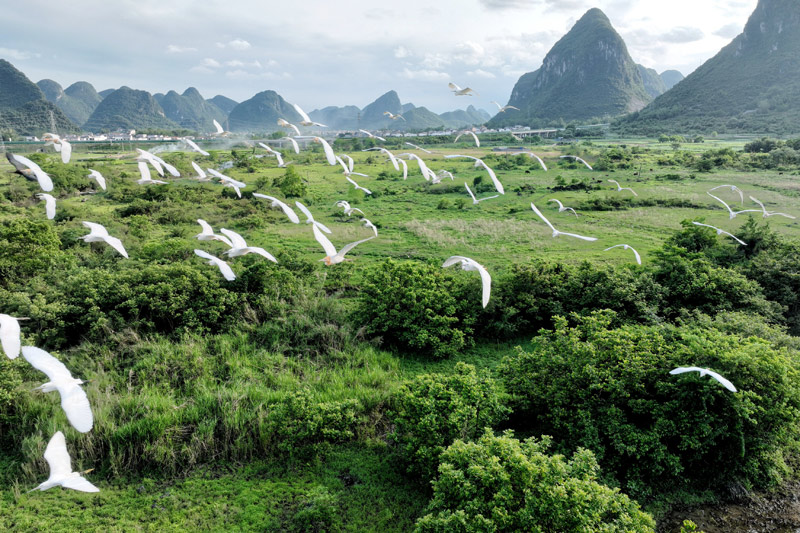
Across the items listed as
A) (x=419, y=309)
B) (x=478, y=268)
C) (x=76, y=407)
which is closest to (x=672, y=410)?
(x=478, y=268)

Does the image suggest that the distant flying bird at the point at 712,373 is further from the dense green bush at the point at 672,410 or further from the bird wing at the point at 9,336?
the bird wing at the point at 9,336

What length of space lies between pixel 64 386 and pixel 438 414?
5.43m

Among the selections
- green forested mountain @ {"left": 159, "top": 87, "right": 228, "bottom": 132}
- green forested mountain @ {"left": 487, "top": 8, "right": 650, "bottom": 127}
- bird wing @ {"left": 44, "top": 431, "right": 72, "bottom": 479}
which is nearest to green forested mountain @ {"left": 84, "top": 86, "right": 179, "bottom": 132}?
green forested mountain @ {"left": 159, "top": 87, "right": 228, "bottom": 132}

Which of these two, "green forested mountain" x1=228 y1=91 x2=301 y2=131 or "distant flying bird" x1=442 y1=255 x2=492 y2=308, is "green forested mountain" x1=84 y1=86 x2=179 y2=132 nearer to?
"green forested mountain" x1=228 y1=91 x2=301 y2=131

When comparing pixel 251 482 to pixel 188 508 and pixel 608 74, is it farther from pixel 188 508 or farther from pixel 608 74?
pixel 608 74

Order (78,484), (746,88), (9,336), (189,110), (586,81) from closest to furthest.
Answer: (78,484)
(9,336)
(746,88)
(586,81)
(189,110)

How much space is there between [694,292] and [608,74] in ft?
471

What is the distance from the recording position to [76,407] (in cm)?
580

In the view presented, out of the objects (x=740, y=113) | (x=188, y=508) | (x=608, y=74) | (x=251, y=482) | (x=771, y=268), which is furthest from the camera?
(x=608, y=74)

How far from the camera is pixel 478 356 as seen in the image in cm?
1132

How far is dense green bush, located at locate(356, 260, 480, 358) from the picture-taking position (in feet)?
36.2

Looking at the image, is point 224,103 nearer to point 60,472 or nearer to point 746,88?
point 746,88

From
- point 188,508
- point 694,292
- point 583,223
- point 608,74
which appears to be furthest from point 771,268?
point 608,74

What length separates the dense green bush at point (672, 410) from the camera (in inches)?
281
